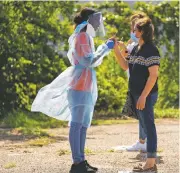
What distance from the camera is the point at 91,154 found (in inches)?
277

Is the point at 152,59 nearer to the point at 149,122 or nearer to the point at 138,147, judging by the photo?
the point at 149,122

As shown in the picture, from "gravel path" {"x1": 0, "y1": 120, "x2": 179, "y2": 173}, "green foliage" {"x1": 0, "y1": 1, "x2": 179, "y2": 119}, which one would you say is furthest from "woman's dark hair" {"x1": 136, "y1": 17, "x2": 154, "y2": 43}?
"green foliage" {"x1": 0, "y1": 1, "x2": 179, "y2": 119}

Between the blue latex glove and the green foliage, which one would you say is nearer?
the blue latex glove

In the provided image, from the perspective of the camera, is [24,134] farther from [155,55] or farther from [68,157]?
[155,55]

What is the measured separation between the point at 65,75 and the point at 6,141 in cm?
266

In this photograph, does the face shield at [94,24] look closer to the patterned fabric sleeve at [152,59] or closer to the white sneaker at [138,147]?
the patterned fabric sleeve at [152,59]

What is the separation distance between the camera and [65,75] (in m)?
5.97

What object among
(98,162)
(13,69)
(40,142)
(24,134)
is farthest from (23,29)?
(98,162)

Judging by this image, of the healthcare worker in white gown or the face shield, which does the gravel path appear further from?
the face shield

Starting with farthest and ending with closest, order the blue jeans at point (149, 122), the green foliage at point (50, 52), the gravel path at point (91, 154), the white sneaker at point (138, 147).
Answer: the green foliage at point (50, 52)
the white sneaker at point (138, 147)
the gravel path at point (91, 154)
the blue jeans at point (149, 122)

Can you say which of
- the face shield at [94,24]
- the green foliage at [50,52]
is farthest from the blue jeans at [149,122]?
the green foliage at [50,52]

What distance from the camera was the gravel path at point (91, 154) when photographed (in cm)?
612

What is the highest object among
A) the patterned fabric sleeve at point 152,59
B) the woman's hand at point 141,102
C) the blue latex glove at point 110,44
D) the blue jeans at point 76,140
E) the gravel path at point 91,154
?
the blue latex glove at point 110,44

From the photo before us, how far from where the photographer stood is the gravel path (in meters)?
6.12
